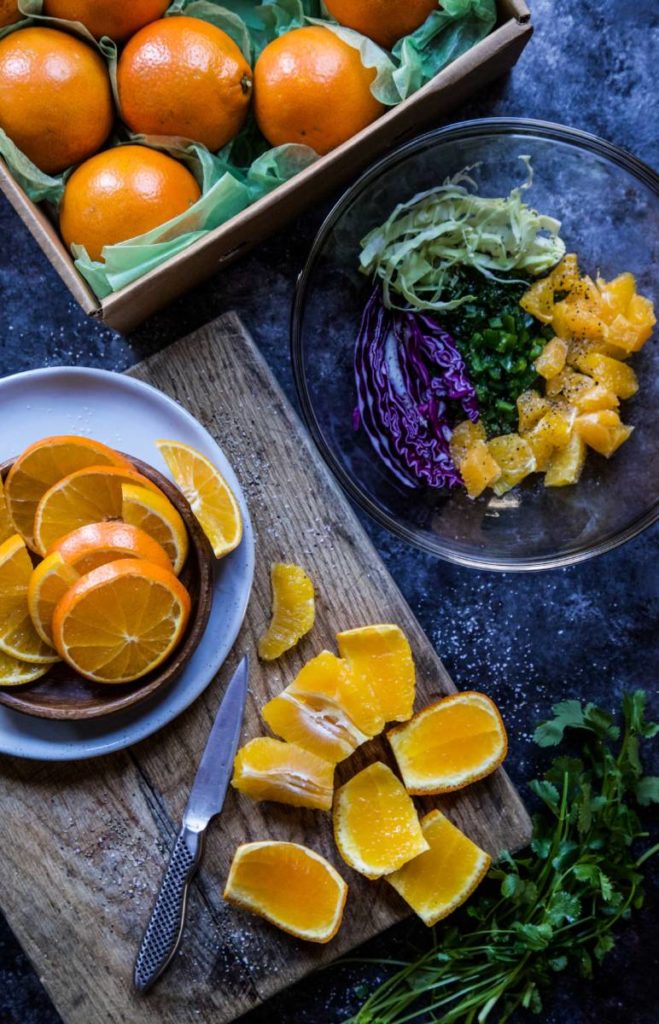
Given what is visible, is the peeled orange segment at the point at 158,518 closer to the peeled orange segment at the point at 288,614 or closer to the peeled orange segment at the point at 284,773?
the peeled orange segment at the point at 288,614

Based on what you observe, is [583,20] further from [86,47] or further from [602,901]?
[602,901]

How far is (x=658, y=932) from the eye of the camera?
6.40 feet

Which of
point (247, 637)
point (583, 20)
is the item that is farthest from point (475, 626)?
point (583, 20)

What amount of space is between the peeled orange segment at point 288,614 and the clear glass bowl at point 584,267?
21 centimetres

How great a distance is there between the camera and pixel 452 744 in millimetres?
1758

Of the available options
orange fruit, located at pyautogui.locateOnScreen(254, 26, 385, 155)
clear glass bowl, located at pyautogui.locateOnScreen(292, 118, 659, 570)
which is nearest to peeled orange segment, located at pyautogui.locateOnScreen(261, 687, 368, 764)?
clear glass bowl, located at pyautogui.locateOnScreen(292, 118, 659, 570)

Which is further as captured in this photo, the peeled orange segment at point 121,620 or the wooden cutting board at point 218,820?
the wooden cutting board at point 218,820

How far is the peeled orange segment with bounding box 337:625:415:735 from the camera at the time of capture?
5.66 feet

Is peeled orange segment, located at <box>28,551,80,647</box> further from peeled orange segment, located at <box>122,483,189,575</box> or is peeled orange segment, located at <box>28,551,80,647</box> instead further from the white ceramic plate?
the white ceramic plate

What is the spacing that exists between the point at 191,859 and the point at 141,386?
94 cm

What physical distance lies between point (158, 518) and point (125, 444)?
0.26 m

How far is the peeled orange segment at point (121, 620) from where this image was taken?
144cm

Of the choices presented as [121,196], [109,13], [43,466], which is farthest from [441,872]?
[109,13]

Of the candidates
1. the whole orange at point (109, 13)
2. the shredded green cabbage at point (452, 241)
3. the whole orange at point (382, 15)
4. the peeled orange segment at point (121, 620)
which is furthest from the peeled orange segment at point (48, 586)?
the whole orange at point (382, 15)
